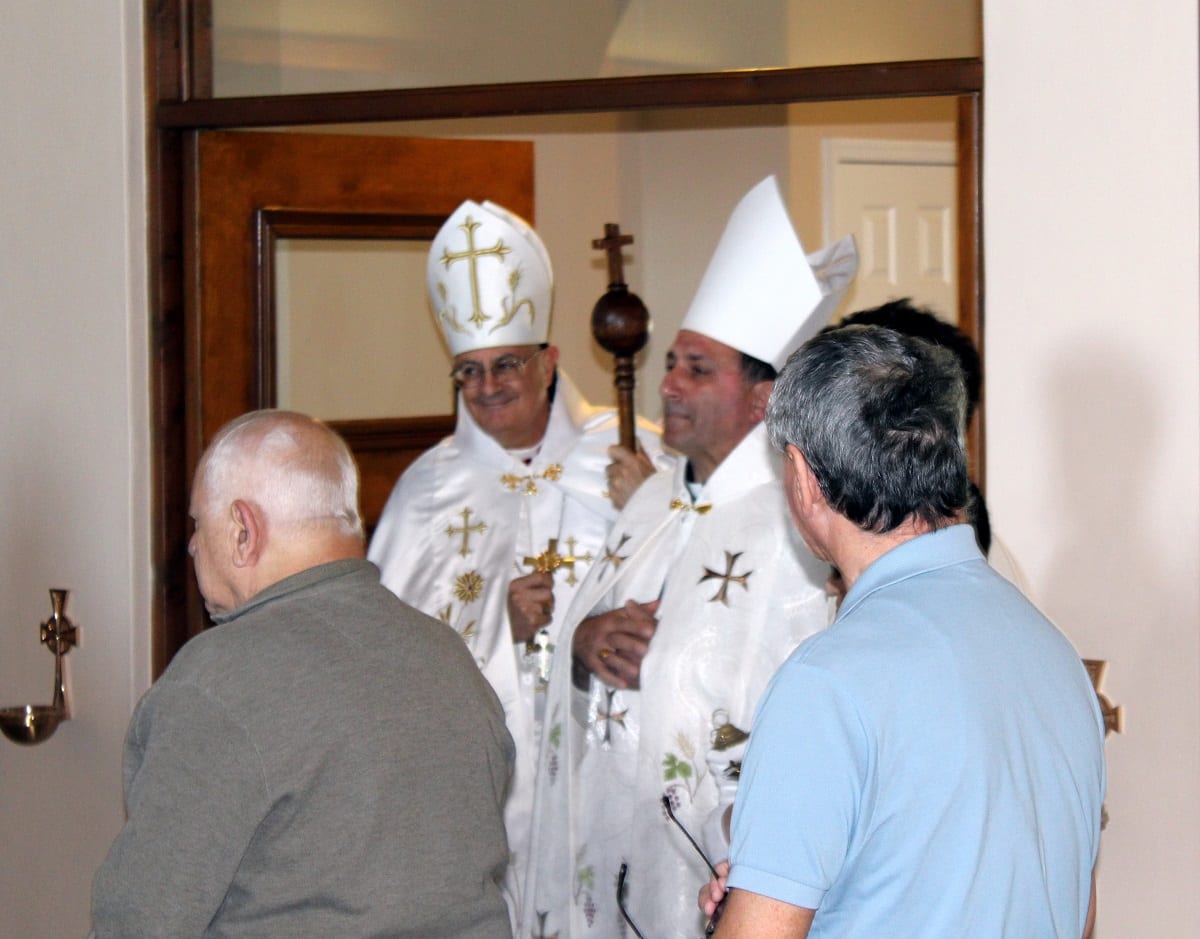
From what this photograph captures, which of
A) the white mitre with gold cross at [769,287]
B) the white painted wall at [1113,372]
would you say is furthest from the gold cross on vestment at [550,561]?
the white painted wall at [1113,372]

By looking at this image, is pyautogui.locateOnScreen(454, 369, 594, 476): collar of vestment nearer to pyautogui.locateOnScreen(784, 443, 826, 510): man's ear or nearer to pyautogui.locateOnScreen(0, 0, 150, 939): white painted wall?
pyautogui.locateOnScreen(0, 0, 150, 939): white painted wall

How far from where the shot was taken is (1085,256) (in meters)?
2.78

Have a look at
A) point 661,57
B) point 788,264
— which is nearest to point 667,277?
point 661,57

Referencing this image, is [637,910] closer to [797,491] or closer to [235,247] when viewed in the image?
[797,491]

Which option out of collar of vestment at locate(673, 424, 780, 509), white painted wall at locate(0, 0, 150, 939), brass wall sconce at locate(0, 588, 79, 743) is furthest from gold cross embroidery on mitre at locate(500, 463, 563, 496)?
brass wall sconce at locate(0, 588, 79, 743)

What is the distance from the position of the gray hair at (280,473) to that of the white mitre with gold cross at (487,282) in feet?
5.77

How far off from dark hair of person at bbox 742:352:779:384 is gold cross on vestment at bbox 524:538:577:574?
2.52ft

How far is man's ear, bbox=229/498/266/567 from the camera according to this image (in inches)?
74.7

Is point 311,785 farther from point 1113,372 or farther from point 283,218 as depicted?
point 283,218

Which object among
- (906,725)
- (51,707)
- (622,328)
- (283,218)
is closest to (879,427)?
(906,725)

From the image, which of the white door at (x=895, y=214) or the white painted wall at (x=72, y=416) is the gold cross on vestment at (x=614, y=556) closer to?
the white painted wall at (x=72, y=416)

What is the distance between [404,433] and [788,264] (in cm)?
186

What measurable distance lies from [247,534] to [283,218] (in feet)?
7.49

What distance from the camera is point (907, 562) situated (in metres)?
1.48
